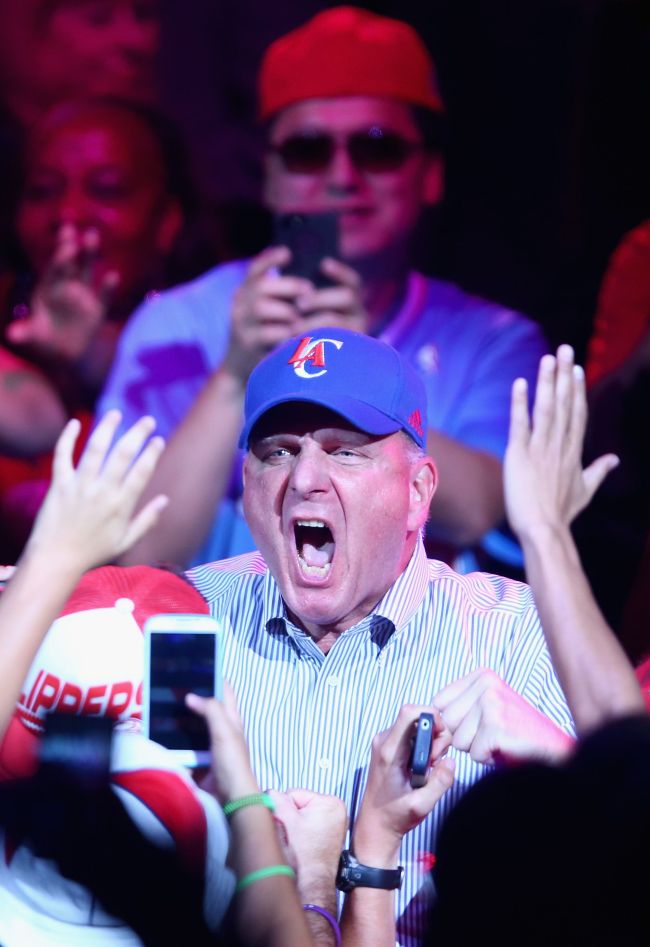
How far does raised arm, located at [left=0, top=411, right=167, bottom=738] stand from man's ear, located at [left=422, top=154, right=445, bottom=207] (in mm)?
1454

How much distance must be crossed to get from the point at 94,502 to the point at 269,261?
A: 1104 mm

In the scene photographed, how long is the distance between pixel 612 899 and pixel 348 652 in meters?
1.04

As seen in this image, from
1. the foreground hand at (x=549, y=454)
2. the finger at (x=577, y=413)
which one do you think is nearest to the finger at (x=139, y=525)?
the foreground hand at (x=549, y=454)

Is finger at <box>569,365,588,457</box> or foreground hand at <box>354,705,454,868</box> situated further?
finger at <box>569,365,588,457</box>

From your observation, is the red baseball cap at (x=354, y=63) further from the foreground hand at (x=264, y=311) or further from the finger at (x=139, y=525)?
the finger at (x=139, y=525)

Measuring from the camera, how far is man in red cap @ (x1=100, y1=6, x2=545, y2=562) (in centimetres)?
276

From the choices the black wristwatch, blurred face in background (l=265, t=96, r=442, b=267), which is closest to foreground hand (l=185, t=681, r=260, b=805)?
the black wristwatch

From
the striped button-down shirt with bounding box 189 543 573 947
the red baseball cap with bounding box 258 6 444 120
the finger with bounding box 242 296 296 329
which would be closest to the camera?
the striped button-down shirt with bounding box 189 543 573 947

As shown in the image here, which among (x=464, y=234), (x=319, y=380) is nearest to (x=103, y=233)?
(x=464, y=234)

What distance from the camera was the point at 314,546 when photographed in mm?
2141

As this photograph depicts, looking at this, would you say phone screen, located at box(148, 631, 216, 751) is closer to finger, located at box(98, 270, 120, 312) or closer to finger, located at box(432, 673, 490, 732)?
finger, located at box(432, 673, 490, 732)

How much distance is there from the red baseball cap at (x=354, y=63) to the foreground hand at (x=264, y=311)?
49 centimetres

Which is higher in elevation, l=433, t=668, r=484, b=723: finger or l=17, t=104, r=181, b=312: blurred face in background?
l=17, t=104, r=181, b=312: blurred face in background

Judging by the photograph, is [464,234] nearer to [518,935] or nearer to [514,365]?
[514,365]
